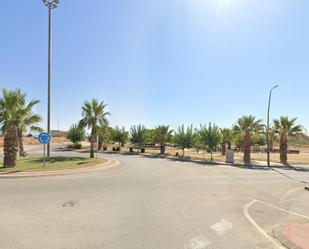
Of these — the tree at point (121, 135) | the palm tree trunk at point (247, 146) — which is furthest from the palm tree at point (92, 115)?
the tree at point (121, 135)

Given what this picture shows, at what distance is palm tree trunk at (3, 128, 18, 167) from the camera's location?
25219 millimetres

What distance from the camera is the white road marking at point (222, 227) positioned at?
9273mm

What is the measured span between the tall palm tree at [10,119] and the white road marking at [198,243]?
20371 mm

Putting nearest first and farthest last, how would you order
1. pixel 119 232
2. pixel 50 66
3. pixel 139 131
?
pixel 119 232
pixel 50 66
pixel 139 131

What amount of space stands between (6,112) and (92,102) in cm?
1399

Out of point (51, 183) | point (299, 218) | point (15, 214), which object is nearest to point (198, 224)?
point (299, 218)

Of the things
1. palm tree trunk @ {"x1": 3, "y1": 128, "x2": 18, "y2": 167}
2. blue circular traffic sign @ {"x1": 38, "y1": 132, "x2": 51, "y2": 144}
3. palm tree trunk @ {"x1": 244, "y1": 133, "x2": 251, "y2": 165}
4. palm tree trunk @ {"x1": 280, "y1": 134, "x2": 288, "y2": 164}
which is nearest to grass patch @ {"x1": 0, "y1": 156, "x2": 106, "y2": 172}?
palm tree trunk @ {"x1": 3, "y1": 128, "x2": 18, "y2": 167}

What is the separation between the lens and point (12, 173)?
21.5m

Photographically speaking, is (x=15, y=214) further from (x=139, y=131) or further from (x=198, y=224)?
(x=139, y=131)

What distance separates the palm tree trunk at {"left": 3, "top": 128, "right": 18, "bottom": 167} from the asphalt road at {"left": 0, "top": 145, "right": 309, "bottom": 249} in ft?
23.6

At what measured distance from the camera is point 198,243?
8039 mm

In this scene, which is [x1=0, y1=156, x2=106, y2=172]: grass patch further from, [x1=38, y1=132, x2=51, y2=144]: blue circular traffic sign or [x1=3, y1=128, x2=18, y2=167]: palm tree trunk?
[x1=38, y1=132, x2=51, y2=144]: blue circular traffic sign

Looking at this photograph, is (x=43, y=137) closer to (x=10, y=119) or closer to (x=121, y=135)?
(x=10, y=119)

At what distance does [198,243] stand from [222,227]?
1.94m
